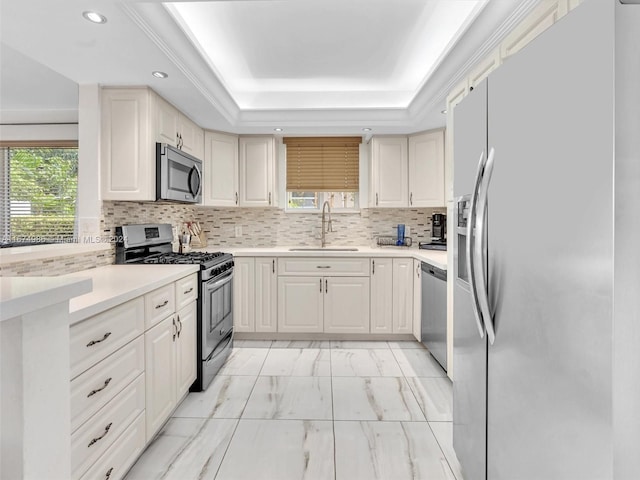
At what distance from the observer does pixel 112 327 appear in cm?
148

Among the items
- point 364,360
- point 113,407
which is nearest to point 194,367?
point 113,407

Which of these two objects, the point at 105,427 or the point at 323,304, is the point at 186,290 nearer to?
the point at 105,427

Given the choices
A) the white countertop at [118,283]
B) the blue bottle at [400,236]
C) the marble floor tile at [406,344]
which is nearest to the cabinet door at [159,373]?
the white countertop at [118,283]

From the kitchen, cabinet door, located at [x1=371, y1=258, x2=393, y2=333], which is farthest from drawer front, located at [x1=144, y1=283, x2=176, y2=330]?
cabinet door, located at [x1=371, y1=258, x2=393, y2=333]

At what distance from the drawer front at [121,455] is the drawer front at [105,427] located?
0.03 metres

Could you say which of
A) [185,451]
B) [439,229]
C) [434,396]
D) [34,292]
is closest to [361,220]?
[439,229]

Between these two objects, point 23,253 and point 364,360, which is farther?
point 364,360

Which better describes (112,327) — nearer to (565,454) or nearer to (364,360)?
(565,454)

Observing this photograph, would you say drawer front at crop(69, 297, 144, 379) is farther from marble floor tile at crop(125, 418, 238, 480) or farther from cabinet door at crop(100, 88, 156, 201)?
cabinet door at crop(100, 88, 156, 201)

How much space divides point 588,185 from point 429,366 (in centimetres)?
256

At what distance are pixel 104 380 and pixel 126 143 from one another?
174cm

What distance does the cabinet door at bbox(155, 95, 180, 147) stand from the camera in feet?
8.79

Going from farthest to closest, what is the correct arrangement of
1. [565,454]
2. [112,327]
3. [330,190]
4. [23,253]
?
[330,190], [23,253], [112,327], [565,454]

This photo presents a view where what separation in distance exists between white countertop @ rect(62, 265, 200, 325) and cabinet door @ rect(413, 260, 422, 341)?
1.99 meters
